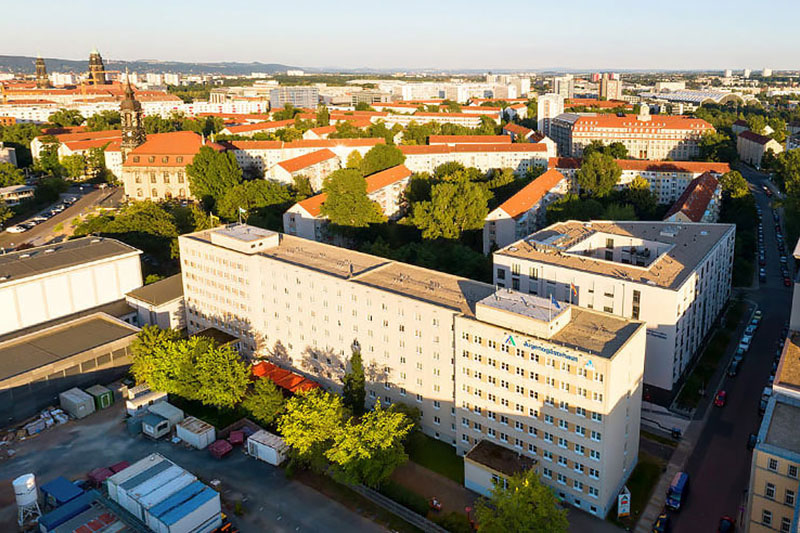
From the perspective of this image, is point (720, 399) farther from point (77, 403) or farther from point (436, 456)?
point (77, 403)

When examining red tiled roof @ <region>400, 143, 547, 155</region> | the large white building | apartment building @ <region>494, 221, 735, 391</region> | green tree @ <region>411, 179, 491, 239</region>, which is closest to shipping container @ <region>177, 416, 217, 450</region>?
the large white building

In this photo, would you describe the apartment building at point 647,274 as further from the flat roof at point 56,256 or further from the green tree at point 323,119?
the green tree at point 323,119

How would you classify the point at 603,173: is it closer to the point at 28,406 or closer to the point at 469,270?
the point at 469,270

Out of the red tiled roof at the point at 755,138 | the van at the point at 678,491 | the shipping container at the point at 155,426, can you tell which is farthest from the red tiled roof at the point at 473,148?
the van at the point at 678,491

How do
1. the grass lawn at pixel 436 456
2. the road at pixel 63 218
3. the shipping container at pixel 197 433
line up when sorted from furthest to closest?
the road at pixel 63 218 → the shipping container at pixel 197 433 → the grass lawn at pixel 436 456

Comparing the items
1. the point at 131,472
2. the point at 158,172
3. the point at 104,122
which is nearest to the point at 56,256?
the point at 131,472
